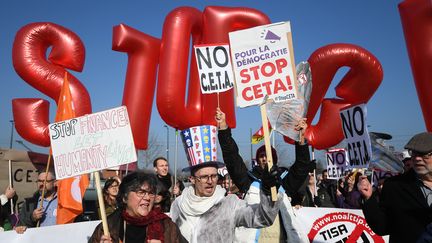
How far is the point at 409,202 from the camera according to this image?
3.18m

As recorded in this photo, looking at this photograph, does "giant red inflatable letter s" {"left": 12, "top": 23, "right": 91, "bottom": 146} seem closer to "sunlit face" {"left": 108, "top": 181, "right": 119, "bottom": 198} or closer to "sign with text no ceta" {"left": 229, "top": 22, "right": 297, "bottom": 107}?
"sunlit face" {"left": 108, "top": 181, "right": 119, "bottom": 198}

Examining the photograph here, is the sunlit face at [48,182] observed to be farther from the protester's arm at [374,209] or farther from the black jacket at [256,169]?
the protester's arm at [374,209]

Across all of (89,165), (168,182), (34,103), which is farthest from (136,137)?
(89,165)

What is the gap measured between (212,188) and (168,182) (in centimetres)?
351

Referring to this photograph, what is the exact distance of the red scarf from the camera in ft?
9.27

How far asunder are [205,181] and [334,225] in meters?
2.57

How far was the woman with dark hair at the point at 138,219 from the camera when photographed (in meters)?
2.86

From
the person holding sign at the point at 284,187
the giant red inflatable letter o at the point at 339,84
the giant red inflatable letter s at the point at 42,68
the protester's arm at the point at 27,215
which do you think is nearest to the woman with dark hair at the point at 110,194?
the protester's arm at the point at 27,215

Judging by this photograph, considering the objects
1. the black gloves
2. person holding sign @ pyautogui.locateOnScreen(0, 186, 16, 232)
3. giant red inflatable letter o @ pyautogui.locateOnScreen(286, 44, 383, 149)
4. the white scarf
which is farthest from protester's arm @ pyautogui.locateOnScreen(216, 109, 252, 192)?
giant red inflatable letter o @ pyautogui.locateOnScreen(286, 44, 383, 149)

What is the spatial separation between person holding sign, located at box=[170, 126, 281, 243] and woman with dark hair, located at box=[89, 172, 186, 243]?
14.6 inches

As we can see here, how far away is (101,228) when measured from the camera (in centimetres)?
294

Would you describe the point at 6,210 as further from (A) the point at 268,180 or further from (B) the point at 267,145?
(A) the point at 268,180

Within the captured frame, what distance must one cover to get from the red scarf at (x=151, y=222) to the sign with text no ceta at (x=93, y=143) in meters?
0.50

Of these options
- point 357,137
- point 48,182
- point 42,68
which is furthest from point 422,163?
point 42,68
